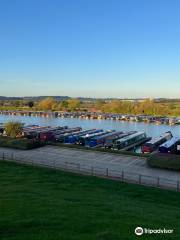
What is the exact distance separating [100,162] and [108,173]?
5029 millimetres

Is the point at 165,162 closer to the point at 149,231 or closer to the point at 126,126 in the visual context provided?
the point at 149,231

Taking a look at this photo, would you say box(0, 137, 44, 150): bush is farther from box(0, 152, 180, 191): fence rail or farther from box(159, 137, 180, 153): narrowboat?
box(159, 137, 180, 153): narrowboat

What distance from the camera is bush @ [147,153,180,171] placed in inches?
1078

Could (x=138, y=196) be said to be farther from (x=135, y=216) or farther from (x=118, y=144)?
(x=118, y=144)

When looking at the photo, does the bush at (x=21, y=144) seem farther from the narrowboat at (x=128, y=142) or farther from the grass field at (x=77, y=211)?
the grass field at (x=77, y=211)

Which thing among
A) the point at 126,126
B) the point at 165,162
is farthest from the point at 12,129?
the point at 126,126

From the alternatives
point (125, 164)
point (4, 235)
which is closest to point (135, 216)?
point (4, 235)

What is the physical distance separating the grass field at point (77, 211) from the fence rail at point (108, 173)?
1.71 metres

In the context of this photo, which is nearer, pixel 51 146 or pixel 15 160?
pixel 15 160

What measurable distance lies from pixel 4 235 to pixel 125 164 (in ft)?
71.2

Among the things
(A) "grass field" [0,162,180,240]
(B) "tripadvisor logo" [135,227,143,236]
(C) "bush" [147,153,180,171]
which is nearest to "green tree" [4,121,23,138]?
(C) "bush" [147,153,180,171]

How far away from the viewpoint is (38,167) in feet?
87.9

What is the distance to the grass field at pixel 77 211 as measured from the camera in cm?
906

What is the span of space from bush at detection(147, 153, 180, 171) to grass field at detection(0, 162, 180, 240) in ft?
23.5
